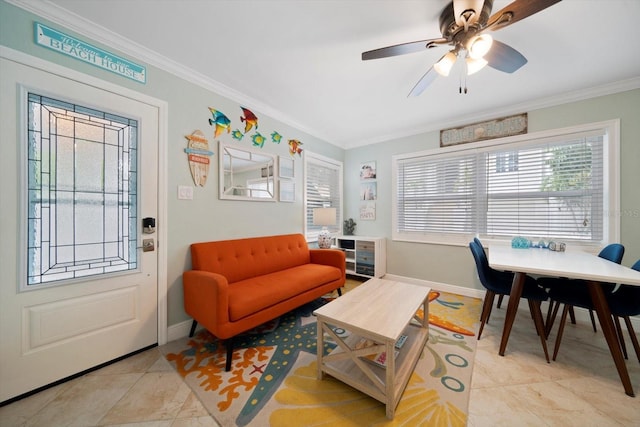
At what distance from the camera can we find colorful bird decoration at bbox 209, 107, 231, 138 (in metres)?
2.36

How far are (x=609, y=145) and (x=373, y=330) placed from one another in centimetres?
325

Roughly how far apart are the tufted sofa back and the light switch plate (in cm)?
46

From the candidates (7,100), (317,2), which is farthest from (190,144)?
(317,2)

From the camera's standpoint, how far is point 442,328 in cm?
223

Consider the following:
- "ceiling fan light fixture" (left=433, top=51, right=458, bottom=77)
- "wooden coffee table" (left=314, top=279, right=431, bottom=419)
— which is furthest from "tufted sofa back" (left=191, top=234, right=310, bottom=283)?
"ceiling fan light fixture" (left=433, top=51, right=458, bottom=77)

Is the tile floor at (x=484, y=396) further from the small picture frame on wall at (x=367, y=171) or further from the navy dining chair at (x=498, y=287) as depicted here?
the small picture frame on wall at (x=367, y=171)

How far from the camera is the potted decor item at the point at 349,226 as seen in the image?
4.17m

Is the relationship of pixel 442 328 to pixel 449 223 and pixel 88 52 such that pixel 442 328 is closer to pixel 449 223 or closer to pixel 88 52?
pixel 449 223

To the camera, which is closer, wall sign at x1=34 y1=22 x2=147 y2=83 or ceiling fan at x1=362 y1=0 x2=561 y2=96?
ceiling fan at x1=362 y1=0 x2=561 y2=96

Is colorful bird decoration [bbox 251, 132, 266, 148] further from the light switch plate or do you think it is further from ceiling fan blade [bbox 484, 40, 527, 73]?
ceiling fan blade [bbox 484, 40, 527, 73]

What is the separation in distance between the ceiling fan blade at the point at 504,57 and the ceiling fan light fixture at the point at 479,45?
0.14m

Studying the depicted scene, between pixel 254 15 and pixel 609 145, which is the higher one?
pixel 254 15

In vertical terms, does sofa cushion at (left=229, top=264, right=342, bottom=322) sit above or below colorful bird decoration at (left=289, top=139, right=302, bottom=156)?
below

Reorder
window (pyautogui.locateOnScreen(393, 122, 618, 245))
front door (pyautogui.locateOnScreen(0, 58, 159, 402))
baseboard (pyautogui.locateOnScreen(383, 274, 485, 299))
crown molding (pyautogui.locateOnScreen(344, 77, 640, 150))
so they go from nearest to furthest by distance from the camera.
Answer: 1. front door (pyautogui.locateOnScreen(0, 58, 159, 402))
2. crown molding (pyautogui.locateOnScreen(344, 77, 640, 150))
3. window (pyautogui.locateOnScreen(393, 122, 618, 245))
4. baseboard (pyautogui.locateOnScreen(383, 274, 485, 299))
